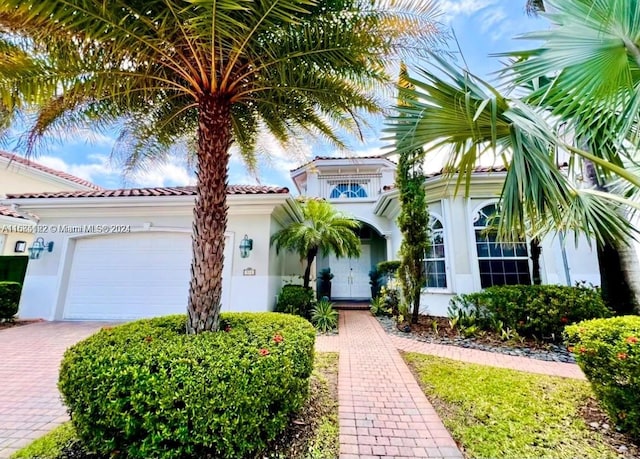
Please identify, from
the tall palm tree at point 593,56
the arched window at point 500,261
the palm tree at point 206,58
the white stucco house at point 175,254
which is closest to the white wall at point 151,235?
the white stucco house at point 175,254

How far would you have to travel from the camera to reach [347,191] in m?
16.3

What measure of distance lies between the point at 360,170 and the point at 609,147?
11495 millimetres

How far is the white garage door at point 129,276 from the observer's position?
988 centimetres

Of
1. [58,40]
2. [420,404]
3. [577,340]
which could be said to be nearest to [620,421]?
[577,340]

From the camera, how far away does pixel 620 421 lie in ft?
11.5

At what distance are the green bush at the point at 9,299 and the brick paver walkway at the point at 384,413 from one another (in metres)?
11.5

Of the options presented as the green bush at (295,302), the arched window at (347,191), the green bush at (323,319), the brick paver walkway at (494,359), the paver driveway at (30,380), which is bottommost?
the paver driveway at (30,380)

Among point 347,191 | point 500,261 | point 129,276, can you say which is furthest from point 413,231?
point 129,276

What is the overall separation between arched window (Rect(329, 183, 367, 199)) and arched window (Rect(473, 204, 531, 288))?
7.30m

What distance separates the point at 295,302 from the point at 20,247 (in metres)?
15.3

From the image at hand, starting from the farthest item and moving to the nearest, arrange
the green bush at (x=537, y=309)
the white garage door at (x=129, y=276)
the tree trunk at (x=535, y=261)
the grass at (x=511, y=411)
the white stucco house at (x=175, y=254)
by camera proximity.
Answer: the white garage door at (x=129, y=276) < the white stucco house at (x=175, y=254) < the tree trunk at (x=535, y=261) < the green bush at (x=537, y=309) < the grass at (x=511, y=411)

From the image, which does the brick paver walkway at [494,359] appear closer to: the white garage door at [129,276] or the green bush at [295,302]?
the green bush at [295,302]

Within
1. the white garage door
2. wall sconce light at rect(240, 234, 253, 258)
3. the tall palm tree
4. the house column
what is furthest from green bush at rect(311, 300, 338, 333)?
the tall palm tree

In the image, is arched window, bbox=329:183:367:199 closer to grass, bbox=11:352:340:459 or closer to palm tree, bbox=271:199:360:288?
palm tree, bbox=271:199:360:288
